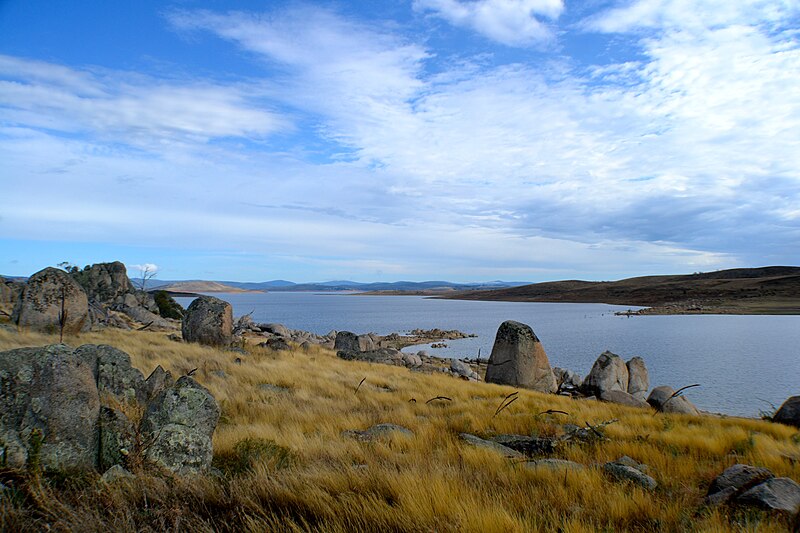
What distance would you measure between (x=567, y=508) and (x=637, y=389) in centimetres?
1764

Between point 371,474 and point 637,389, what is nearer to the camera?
point 371,474

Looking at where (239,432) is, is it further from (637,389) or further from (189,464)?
(637,389)

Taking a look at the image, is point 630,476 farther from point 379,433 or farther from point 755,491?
point 379,433

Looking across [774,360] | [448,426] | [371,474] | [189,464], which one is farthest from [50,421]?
[774,360]

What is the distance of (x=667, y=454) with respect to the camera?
6.38m

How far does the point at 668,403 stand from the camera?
13031 mm

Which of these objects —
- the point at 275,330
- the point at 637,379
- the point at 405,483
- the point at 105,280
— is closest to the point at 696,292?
the point at 637,379

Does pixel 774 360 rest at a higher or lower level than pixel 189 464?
lower

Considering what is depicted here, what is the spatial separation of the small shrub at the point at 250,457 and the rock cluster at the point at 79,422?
1.37 ft

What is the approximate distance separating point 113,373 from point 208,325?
13.4m

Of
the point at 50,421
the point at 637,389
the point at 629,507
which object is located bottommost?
the point at 637,389

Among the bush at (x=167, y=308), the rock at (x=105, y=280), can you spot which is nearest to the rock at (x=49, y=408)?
the bush at (x=167, y=308)

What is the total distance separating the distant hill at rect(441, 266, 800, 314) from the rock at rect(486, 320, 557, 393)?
6243cm

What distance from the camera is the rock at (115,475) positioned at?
3790 millimetres
